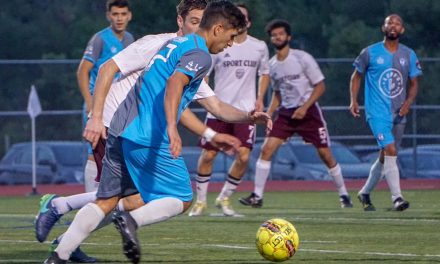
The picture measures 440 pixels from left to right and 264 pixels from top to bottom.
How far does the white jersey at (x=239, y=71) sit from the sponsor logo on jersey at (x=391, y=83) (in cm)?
150

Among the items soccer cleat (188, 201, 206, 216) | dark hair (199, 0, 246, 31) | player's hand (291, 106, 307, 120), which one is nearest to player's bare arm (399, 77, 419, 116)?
player's hand (291, 106, 307, 120)

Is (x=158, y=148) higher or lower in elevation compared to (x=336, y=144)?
higher

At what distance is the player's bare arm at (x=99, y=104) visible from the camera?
8305mm

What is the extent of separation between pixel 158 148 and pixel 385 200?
33.9ft

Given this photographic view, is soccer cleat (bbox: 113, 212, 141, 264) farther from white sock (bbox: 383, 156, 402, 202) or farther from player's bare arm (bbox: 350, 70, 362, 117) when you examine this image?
player's bare arm (bbox: 350, 70, 362, 117)

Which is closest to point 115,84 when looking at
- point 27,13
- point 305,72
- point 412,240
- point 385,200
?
point 412,240

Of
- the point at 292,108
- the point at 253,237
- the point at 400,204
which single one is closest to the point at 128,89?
the point at 253,237

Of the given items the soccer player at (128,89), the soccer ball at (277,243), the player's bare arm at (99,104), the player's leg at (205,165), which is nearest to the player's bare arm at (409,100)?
the player's leg at (205,165)

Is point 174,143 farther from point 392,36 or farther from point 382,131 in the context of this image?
point 392,36

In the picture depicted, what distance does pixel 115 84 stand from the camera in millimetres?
9641

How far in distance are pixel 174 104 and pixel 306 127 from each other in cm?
864

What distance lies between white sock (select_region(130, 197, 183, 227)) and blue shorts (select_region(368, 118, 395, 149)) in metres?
7.03

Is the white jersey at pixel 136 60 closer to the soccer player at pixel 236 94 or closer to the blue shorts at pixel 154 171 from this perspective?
the blue shorts at pixel 154 171

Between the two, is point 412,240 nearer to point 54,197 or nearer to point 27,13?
point 54,197
